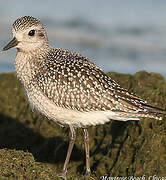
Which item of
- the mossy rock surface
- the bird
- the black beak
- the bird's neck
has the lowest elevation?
the mossy rock surface

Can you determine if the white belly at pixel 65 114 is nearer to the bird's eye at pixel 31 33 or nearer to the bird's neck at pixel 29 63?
the bird's neck at pixel 29 63

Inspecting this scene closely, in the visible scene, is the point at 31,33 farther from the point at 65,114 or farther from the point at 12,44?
the point at 65,114

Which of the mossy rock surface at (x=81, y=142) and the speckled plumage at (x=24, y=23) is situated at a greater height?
the speckled plumage at (x=24, y=23)

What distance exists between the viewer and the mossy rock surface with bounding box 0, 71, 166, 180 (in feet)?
28.6

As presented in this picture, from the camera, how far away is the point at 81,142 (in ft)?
38.7

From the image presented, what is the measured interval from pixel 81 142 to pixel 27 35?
3407mm

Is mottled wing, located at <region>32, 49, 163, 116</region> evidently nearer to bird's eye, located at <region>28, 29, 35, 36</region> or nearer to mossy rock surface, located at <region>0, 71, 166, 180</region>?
bird's eye, located at <region>28, 29, 35, 36</region>

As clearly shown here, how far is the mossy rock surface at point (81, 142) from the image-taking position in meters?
8.72

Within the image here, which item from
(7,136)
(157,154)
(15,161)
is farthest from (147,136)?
(7,136)

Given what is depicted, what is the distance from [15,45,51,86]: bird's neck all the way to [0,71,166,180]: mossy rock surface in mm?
1614

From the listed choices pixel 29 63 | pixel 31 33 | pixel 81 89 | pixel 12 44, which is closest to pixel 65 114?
pixel 81 89

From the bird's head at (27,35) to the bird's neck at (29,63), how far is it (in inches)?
4.6

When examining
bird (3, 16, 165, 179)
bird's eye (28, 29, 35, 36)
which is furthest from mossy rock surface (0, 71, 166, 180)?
bird's eye (28, 29, 35, 36)

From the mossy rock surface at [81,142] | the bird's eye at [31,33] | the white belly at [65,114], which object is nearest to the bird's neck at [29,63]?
the bird's eye at [31,33]
